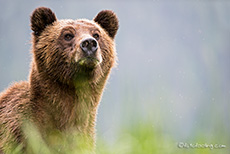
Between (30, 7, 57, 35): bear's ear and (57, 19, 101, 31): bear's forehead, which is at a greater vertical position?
(30, 7, 57, 35): bear's ear

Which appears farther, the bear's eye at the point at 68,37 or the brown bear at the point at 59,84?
the bear's eye at the point at 68,37

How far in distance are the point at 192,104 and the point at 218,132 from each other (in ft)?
2.97

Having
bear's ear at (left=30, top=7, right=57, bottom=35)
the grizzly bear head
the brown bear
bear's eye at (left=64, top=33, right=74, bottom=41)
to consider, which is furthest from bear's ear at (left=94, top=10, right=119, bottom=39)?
bear's eye at (left=64, top=33, right=74, bottom=41)

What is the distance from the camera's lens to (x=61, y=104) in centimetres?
625

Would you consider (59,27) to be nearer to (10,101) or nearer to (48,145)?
(10,101)

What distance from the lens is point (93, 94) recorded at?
6609 millimetres

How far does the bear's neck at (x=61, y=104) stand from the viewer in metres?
6.14

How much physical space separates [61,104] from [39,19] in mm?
1408

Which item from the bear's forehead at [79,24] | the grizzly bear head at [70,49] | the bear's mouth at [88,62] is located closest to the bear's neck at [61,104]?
the grizzly bear head at [70,49]

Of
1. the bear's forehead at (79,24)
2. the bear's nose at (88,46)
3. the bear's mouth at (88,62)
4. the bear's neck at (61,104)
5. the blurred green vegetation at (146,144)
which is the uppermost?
the bear's forehead at (79,24)

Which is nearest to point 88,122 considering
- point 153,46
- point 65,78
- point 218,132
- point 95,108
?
point 95,108

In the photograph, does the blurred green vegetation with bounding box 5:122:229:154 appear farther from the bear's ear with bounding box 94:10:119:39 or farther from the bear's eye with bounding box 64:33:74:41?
the bear's ear with bounding box 94:10:119:39

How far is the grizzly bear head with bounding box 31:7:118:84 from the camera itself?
6129mm

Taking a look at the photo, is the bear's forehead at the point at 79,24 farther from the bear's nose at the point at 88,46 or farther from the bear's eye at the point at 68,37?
the bear's nose at the point at 88,46
